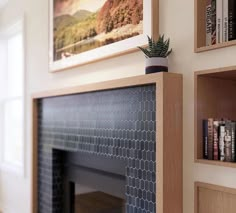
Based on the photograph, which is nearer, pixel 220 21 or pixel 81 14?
pixel 220 21

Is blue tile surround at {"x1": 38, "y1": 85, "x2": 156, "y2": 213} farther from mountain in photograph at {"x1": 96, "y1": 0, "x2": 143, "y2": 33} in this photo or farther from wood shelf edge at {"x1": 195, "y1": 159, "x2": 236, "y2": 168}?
mountain in photograph at {"x1": 96, "y1": 0, "x2": 143, "y2": 33}

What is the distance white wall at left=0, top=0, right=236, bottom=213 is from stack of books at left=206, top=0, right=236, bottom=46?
0.06 m

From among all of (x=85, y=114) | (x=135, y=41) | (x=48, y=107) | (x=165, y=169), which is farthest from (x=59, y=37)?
(x=165, y=169)

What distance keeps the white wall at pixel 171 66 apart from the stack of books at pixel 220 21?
Answer: 6 cm

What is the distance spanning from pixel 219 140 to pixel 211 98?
0.23 m

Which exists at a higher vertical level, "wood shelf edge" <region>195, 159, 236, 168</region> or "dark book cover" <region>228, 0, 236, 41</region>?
"dark book cover" <region>228, 0, 236, 41</region>

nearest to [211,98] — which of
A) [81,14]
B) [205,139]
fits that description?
[205,139]

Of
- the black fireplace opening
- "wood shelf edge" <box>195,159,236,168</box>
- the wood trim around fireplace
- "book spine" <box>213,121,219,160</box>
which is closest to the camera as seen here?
"wood shelf edge" <box>195,159,236,168</box>

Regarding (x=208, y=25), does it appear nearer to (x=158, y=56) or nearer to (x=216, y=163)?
(x=158, y=56)

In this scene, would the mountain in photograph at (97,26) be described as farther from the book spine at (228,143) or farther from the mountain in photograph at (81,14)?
the book spine at (228,143)

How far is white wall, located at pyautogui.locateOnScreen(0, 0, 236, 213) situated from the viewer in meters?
1.39

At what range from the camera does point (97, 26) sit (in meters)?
2.13

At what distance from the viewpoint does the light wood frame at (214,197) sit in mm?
1293

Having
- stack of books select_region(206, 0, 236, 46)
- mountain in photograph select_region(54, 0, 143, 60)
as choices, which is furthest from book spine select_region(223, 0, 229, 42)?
mountain in photograph select_region(54, 0, 143, 60)
